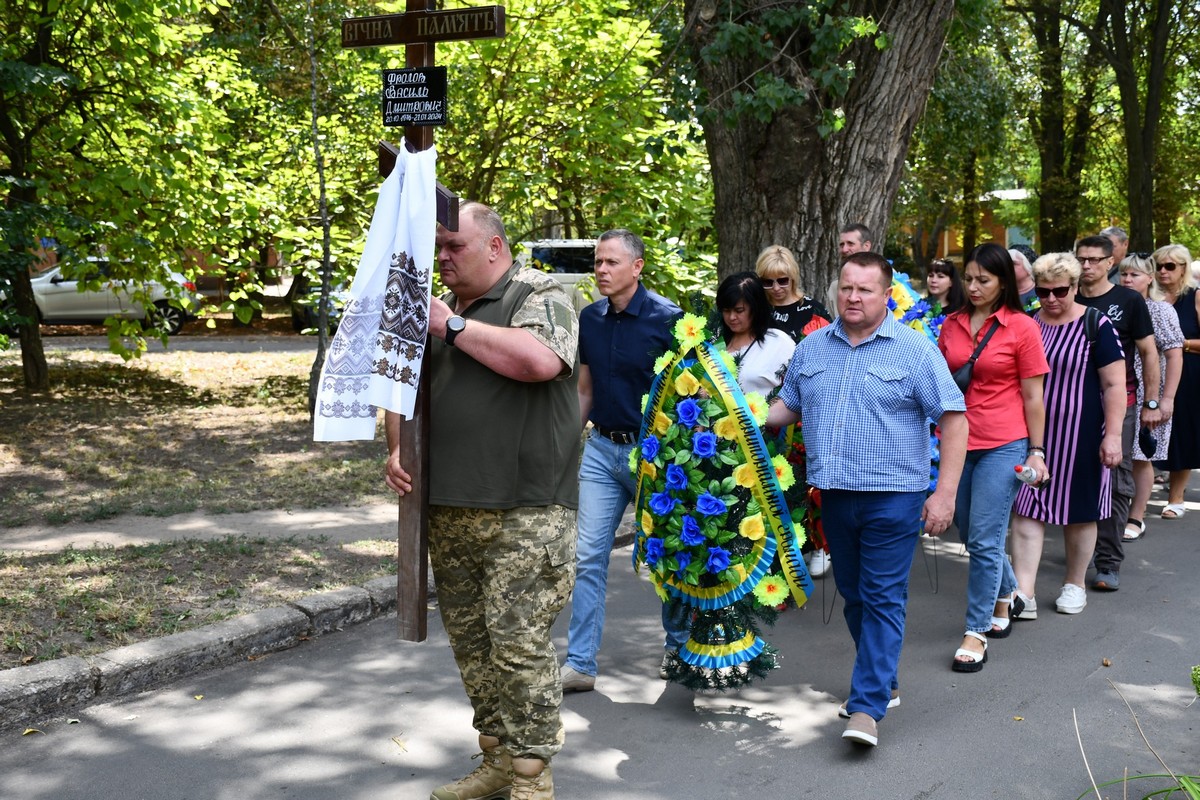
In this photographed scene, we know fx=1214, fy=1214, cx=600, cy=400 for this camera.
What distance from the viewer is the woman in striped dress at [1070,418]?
6.30m

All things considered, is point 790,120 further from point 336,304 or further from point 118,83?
point 118,83

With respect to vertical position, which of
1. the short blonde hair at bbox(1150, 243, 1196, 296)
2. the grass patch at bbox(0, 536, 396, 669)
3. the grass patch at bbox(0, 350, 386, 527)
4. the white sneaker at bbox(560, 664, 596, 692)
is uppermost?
the short blonde hair at bbox(1150, 243, 1196, 296)

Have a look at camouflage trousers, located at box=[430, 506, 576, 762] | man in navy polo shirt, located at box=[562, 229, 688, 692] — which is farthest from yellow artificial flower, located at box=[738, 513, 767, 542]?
camouflage trousers, located at box=[430, 506, 576, 762]

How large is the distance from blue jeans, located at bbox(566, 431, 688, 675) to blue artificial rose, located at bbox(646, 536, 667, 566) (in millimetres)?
257

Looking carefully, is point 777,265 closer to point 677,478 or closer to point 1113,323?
point 1113,323

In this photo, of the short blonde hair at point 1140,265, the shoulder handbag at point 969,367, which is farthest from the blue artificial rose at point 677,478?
the short blonde hair at point 1140,265

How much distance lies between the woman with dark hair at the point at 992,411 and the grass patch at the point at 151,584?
10.4ft

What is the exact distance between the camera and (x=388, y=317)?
3676 millimetres

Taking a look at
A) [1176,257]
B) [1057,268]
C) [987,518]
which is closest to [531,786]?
[987,518]

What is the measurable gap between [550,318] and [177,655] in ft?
8.81

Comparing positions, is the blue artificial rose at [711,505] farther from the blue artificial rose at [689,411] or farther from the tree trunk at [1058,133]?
the tree trunk at [1058,133]

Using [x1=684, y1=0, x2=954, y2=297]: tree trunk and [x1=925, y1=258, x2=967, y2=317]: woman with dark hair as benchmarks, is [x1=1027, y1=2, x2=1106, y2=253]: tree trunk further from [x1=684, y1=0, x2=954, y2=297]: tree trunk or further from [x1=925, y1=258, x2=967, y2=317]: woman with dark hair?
[x1=925, y1=258, x2=967, y2=317]: woman with dark hair

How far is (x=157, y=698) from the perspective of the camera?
16.9 ft

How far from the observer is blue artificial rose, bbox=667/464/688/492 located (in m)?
4.88
